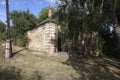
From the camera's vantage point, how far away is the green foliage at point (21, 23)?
1328 inches

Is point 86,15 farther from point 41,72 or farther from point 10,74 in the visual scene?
point 10,74

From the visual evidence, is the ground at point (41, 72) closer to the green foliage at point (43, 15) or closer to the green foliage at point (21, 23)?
the green foliage at point (21, 23)

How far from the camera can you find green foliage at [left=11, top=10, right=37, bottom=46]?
3374 centimetres

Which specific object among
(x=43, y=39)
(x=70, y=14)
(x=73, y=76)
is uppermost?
(x=70, y=14)

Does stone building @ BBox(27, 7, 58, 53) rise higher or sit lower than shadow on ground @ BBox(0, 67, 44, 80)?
higher

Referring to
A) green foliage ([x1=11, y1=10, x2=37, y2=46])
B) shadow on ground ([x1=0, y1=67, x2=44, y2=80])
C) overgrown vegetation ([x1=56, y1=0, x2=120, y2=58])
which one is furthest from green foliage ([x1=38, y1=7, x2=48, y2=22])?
shadow on ground ([x1=0, y1=67, x2=44, y2=80])

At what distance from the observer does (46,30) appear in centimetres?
2605

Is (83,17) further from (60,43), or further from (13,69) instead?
(60,43)

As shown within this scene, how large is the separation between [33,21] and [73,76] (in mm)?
25215

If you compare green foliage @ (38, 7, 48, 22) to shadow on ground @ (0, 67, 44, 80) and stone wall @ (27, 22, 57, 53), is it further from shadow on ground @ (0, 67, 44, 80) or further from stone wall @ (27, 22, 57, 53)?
shadow on ground @ (0, 67, 44, 80)

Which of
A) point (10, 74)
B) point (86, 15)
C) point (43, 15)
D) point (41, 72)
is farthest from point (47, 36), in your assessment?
point (43, 15)

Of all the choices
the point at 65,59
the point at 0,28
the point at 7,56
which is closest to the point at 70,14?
the point at 65,59

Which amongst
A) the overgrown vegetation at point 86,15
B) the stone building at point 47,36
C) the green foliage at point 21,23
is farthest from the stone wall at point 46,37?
the overgrown vegetation at point 86,15

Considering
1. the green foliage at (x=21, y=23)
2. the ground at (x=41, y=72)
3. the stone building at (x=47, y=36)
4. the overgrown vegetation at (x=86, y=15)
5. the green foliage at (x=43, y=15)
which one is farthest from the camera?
the green foliage at (x=43, y=15)
